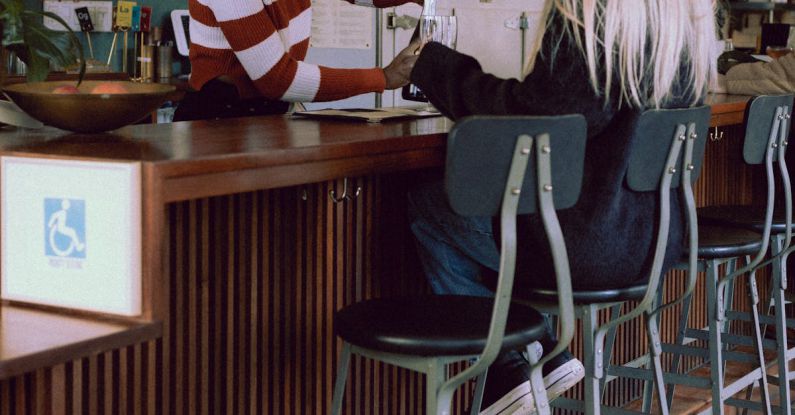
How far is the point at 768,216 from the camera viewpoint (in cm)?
249

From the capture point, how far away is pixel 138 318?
1.41m

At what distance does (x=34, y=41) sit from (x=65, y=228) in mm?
519

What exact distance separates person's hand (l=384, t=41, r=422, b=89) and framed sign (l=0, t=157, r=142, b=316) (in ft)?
3.73

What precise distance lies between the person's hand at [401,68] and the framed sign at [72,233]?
114 cm

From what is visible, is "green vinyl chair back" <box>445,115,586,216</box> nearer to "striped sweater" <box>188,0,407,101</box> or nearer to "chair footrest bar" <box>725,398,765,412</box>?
"striped sweater" <box>188,0,407,101</box>

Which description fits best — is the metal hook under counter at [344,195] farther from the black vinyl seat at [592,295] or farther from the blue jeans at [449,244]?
the black vinyl seat at [592,295]

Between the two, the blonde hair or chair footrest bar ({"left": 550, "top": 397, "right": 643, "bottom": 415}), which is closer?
the blonde hair

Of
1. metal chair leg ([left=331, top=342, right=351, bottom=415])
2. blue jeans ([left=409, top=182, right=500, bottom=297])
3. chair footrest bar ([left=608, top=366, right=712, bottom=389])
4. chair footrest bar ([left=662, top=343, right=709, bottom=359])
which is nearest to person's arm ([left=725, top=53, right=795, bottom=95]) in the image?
chair footrest bar ([left=662, top=343, right=709, bottom=359])

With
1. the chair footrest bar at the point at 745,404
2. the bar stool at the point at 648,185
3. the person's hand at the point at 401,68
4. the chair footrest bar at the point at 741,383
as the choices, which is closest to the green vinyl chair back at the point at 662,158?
the bar stool at the point at 648,185

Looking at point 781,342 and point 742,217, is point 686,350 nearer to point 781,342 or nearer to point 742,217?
point 781,342

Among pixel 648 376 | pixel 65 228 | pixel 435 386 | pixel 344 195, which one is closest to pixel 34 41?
pixel 65 228

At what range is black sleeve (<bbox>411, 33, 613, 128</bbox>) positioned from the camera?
183 centimetres

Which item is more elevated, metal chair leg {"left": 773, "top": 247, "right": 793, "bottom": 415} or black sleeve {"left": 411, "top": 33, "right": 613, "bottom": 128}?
black sleeve {"left": 411, "top": 33, "right": 613, "bottom": 128}

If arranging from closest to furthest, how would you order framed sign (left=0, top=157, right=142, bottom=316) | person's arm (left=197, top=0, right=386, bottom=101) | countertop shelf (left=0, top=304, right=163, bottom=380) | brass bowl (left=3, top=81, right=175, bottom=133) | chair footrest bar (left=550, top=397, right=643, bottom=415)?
countertop shelf (left=0, top=304, right=163, bottom=380) < framed sign (left=0, top=157, right=142, bottom=316) < brass bowl (left=3, top=81, right=175, bottom=133) < chair footrest bar (left=550, top=397, right=643, bottom=415) < person's arm (left=197, top=0, right=386, bottom=101)
